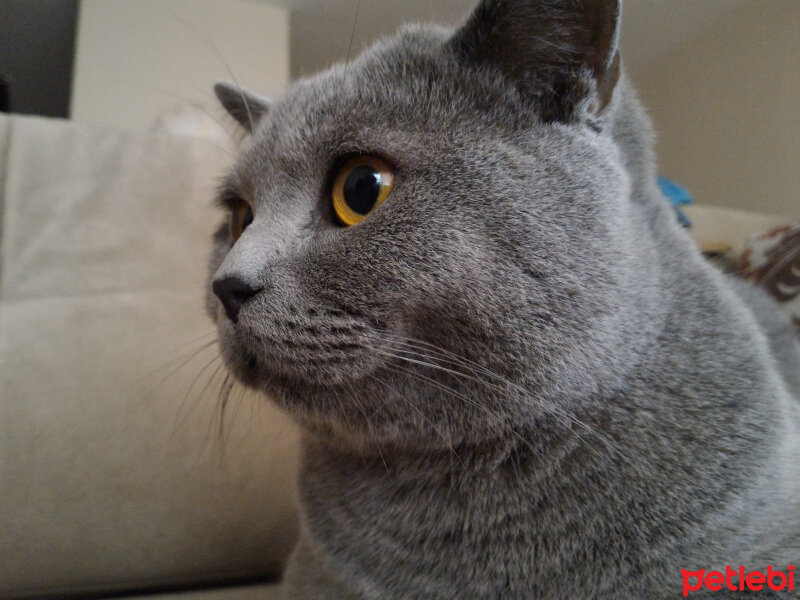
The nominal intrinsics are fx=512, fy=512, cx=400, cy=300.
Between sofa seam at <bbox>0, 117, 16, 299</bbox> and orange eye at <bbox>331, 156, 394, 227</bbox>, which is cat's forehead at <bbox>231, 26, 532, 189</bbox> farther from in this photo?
sofa seam at <bbox>0, 117, 16, 299</bbox>

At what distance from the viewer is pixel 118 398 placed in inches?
38.0

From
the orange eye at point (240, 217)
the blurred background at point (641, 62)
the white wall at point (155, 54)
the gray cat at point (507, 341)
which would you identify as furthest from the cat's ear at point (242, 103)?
the white wall at point (155, 54)

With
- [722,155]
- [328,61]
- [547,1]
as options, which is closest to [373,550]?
[547,1]

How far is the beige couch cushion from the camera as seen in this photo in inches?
35.8

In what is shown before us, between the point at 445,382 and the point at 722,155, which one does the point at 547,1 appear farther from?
the point at 722,155

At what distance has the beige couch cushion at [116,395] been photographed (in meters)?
0.91

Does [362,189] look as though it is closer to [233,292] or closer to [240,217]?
[233,292]

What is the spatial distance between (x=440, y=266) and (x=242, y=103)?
22.2 inches

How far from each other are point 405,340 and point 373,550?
25cm

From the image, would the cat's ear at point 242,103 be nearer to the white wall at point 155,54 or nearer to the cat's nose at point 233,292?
the cat's nose at point 233,292

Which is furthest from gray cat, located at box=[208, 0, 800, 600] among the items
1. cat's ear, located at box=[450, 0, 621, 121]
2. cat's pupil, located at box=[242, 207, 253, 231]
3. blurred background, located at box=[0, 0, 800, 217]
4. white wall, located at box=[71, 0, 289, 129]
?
white wall, located at box=[71, 0, 289, 129]

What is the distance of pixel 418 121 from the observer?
1.73ft

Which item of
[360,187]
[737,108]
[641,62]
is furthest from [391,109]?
[641,62]

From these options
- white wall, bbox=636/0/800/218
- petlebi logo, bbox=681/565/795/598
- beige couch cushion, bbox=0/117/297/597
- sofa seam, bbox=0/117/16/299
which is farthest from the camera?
white wall, bbox=636/0/800/218
